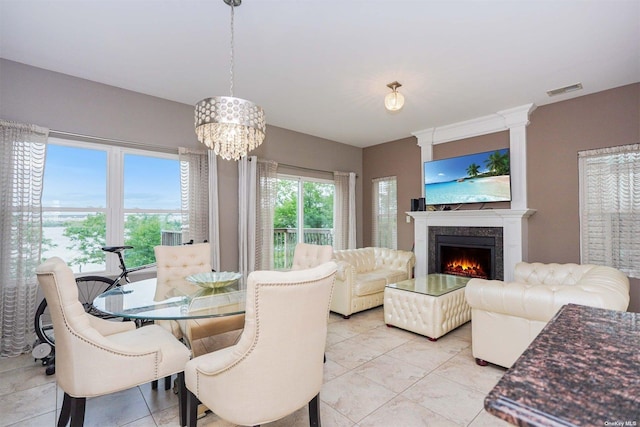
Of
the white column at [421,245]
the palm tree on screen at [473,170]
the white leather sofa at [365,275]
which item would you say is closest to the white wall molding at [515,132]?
the palm tree on screen at [473,170]

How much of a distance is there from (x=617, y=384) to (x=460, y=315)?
319 cm

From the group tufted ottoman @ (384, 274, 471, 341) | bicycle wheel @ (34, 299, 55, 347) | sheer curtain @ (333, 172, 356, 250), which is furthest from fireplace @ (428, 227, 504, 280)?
bicycle wheel @ (34, 299, 55, 347)

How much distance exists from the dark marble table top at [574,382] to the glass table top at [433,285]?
2452 millimetres

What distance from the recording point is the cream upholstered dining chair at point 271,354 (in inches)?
51.2

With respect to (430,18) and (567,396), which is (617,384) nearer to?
(567,396)

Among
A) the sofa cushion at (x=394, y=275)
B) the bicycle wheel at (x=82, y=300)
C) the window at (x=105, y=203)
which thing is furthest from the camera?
the sofa cushion at (x=394, y=275)

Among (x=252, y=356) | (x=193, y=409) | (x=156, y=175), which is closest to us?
(x=252, y=356)

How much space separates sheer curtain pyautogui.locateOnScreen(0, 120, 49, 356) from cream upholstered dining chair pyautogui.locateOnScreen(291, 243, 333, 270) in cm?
255

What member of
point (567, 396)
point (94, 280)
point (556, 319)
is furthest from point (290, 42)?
point (94, 280)

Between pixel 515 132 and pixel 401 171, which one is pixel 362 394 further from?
pixel 401 171

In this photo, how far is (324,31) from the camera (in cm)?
250

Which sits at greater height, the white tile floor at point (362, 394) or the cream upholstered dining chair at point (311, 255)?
the cream upholstered dining chair at point (311, 255)

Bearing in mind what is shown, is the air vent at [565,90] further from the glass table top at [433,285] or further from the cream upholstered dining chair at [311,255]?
the cream upholstered dining chair at [311,255]

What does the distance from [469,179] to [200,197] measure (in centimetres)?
389
